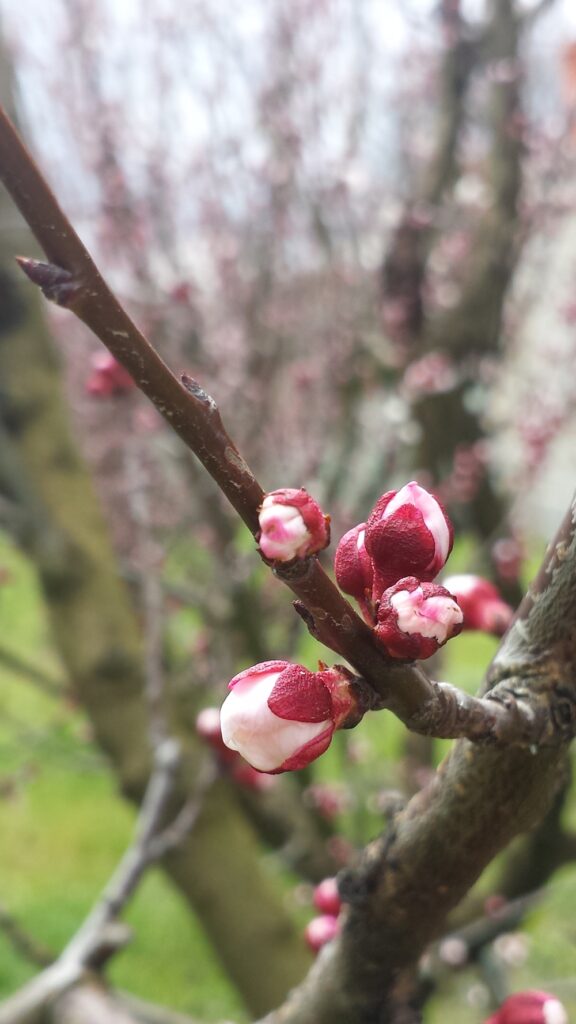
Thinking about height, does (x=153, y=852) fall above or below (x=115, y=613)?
below

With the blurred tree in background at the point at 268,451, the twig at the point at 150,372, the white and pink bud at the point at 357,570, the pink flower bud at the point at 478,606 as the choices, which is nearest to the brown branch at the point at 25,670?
the blurred tree in background at the point at 268,451

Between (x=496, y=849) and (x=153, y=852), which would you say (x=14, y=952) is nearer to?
(x=153, y=852)

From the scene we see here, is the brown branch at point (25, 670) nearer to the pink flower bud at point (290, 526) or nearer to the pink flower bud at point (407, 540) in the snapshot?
the pink flower bud at point (407, 540)

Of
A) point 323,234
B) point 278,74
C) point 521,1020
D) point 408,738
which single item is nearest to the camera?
point 521,1020

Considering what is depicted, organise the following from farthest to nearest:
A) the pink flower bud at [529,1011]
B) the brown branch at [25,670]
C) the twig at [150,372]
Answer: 1. the brown branch at [25,670]
2. the pink flower bud at [529,1011]
3. the twig at [150,372]

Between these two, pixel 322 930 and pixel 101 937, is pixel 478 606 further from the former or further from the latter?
pixel 101 937

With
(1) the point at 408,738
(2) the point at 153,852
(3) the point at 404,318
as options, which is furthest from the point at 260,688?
(3) the point at 404,318

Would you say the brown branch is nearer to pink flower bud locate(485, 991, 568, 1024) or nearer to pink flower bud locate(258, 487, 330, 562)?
pink flower bud locate(485, 991, 568, 1024)

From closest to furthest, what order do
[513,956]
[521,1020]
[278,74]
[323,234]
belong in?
1. [521,1020]
2. [513,956]
3. [323,234]
4. [278,74]
